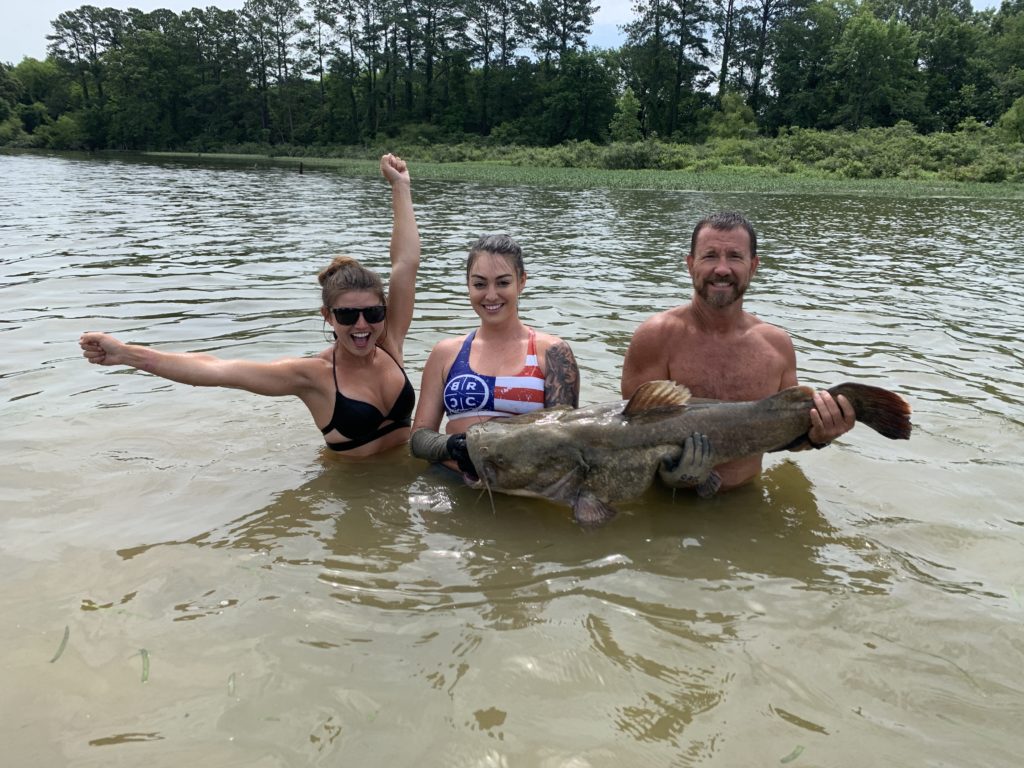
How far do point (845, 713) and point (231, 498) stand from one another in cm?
336

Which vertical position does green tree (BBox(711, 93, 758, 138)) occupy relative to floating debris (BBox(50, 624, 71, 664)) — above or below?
above

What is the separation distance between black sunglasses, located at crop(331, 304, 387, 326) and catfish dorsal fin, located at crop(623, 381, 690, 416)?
5.19ft

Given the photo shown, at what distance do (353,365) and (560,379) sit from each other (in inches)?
52.5

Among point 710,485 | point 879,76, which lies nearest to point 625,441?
point 710,485

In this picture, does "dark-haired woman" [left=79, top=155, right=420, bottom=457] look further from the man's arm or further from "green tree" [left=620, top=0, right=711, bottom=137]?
"green tree" [left=620, top=0, right=711, bottom=137]

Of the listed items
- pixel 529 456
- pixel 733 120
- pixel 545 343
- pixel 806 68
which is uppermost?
pixel 806 68

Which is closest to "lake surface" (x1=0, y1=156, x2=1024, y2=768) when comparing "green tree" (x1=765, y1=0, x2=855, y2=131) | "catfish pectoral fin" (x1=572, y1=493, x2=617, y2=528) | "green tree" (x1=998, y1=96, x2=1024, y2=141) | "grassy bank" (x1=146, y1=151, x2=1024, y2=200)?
"catfish pectoral fin" (x1=572, y1=493, x2=617, y2=528)

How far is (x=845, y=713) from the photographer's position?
247cm

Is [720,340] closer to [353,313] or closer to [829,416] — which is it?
[829,416]

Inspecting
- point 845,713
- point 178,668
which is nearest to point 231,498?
point 178,668

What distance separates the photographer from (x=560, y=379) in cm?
416

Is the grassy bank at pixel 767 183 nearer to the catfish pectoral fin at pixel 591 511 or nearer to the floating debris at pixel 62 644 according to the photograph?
the catfish pectoral fin at pixel 591 511

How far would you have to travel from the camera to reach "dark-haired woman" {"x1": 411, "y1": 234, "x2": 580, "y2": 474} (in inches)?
161

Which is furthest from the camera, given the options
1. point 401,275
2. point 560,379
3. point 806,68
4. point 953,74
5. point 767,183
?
point 806,68
